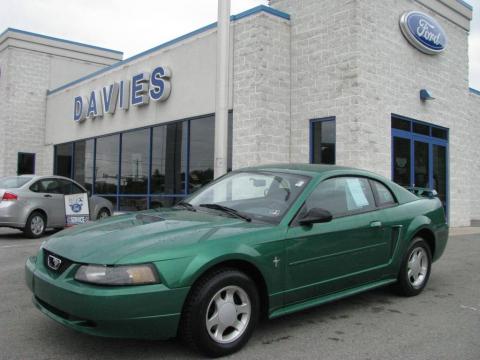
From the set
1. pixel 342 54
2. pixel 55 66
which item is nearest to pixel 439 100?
pixel 342 54

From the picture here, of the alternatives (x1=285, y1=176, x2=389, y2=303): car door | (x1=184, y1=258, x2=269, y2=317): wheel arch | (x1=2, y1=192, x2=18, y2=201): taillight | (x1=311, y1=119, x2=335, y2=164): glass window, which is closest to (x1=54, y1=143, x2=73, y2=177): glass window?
(x1=2, y1=192, x2=18, y2=201): taillight

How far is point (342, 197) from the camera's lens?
463cm

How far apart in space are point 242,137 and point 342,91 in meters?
2.69

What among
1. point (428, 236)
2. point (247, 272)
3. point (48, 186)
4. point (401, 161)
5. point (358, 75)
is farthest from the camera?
point (401, 161)

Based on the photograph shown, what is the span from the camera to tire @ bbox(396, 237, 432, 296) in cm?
518

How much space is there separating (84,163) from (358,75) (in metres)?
12.5

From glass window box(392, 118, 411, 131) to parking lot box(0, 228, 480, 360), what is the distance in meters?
7.15

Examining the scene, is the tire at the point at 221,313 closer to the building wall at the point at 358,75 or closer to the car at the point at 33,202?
the building wall at the point at 358,75

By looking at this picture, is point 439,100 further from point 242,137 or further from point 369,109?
point 242,137

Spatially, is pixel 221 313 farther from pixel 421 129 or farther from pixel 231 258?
pixel 421 129

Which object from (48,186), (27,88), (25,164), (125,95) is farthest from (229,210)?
(27,88)

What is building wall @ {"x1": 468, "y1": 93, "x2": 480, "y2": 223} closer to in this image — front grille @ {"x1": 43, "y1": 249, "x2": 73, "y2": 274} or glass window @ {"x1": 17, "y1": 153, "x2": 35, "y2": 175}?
front grille @ {"x1": 43, "y1": 249, "x2": 73, "y2": 274}

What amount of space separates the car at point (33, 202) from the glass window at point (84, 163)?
24.1 ft

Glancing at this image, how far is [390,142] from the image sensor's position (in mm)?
11758
